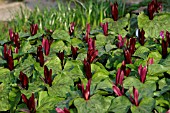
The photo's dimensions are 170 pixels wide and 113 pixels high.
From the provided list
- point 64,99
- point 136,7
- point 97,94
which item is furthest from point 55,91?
point 136,7

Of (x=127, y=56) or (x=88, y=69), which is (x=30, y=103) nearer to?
(x=88, y=69)

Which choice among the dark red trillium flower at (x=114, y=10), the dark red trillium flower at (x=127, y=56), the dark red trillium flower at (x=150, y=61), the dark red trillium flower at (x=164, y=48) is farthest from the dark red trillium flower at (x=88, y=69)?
the dark red trillium flower at (x=114, y=10)

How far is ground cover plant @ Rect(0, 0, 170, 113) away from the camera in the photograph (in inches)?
95.3

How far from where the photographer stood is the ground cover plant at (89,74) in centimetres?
242

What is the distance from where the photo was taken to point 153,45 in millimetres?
3248

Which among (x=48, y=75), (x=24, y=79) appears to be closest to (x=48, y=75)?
(x=48, y=75)

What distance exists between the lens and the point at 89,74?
8.96 ft

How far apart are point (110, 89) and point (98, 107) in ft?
0.72

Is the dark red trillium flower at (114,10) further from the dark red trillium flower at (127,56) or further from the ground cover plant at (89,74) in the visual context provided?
the dark red trillium flower at (127,56)

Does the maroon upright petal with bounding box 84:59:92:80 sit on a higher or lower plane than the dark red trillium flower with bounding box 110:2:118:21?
lower

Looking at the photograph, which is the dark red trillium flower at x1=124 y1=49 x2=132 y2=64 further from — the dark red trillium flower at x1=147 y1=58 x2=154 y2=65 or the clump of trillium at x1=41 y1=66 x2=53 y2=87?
the clump of trillium at x1=41 y1=66 x2=53 y2=87

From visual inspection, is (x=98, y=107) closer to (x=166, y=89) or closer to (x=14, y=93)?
(x=166, y=89)

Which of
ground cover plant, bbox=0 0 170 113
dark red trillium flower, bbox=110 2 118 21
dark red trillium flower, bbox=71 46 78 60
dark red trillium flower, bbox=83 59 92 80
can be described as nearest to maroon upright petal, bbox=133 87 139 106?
ground cover plant, bbox=0 0 170 113

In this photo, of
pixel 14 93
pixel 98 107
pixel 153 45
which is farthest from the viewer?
pixel 153 45
